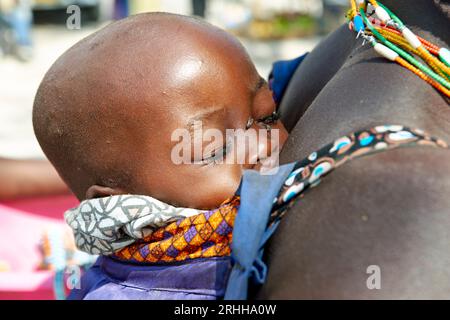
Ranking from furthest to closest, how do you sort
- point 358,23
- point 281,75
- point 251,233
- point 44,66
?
point 44,66 < point 281,75 < point 358,23 < point 251,233

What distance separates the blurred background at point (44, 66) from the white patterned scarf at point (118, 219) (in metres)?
0.86

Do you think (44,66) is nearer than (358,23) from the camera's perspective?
No

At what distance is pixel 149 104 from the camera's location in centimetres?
132

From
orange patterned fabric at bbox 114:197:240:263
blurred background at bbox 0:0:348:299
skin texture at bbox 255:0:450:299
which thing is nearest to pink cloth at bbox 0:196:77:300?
blurred background at bbox 0:0:348:299

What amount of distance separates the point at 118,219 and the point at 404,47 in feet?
2.15

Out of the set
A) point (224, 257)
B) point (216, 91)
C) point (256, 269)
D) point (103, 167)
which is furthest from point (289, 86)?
point (256, 269)

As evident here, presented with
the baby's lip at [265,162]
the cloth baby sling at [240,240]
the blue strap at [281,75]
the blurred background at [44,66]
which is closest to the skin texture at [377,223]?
the cloth baby sling at [240,240]

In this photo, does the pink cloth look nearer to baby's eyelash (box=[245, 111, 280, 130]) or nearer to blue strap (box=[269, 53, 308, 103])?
blue strap (box=[269, 53, 308, 103])

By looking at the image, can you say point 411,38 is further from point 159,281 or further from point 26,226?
point 26,226

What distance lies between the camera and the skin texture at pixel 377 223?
34.9 inches

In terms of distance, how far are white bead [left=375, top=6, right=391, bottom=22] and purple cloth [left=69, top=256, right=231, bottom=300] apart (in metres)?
0.54

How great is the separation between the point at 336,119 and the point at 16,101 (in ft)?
20.5

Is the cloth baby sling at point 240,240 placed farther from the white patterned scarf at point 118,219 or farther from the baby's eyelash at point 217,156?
the baby's eyelash at point 217,156

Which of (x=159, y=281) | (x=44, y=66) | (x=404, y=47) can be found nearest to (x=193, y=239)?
(x=159, y=281)
